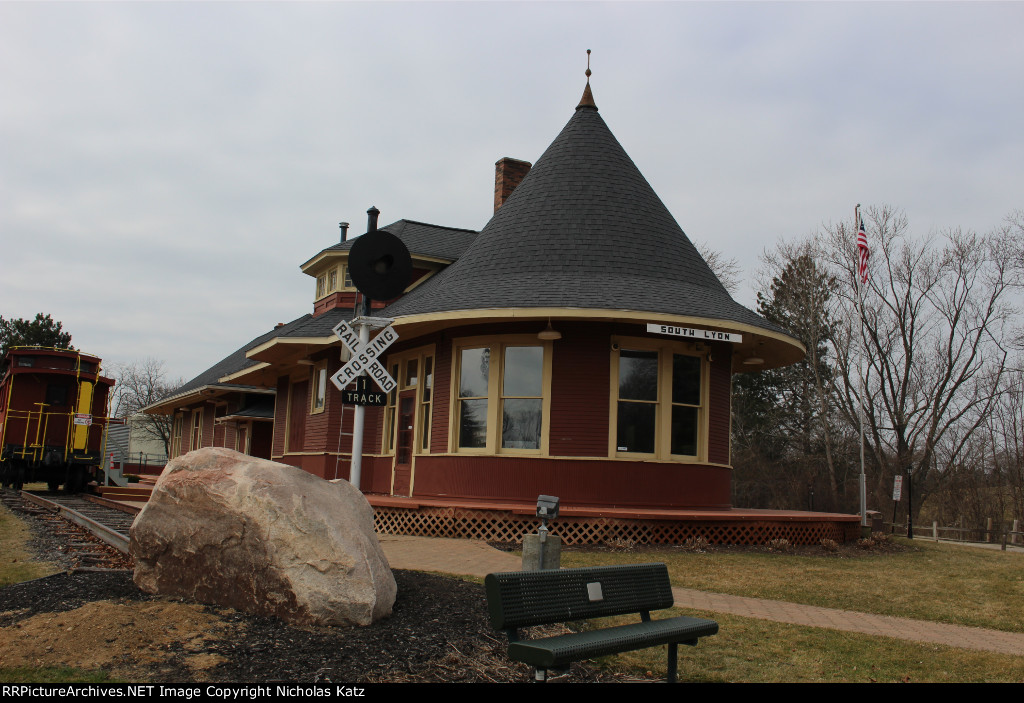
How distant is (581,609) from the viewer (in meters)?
5.15

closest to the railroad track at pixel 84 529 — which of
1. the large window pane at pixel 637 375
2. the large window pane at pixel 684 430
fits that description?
the large window pane at pixel 637 375

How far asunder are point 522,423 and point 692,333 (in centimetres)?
324

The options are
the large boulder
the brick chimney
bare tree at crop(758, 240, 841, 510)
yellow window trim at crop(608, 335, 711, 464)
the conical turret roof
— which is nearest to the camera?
the large boulder

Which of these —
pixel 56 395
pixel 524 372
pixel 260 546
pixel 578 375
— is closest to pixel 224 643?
pixel 260 546

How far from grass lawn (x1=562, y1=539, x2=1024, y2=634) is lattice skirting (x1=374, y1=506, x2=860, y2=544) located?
2.06 ft

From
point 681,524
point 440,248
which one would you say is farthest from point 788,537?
point 440,248

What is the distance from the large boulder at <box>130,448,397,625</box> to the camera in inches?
243

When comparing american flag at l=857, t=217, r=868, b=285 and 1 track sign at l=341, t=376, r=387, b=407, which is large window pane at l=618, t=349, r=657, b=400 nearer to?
1 track sign at l=341, t=376, r=387, b=407

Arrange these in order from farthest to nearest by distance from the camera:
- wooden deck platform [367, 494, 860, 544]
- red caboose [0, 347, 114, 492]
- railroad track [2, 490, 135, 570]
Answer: red caboose [0, 347, 114, 492], wooden deck platform [367, 494, 860, 544], railroad track [2, 490, 135, 570]

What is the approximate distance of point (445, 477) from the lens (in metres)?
15.3

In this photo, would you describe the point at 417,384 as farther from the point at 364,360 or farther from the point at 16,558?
the point at 16,558

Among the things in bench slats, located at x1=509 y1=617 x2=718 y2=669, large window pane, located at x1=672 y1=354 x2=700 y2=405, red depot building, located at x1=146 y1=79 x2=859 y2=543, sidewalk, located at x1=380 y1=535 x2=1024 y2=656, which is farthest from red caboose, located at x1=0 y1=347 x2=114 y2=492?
bench slats, located at x1=509 y1=617 x2=718 y2=669
